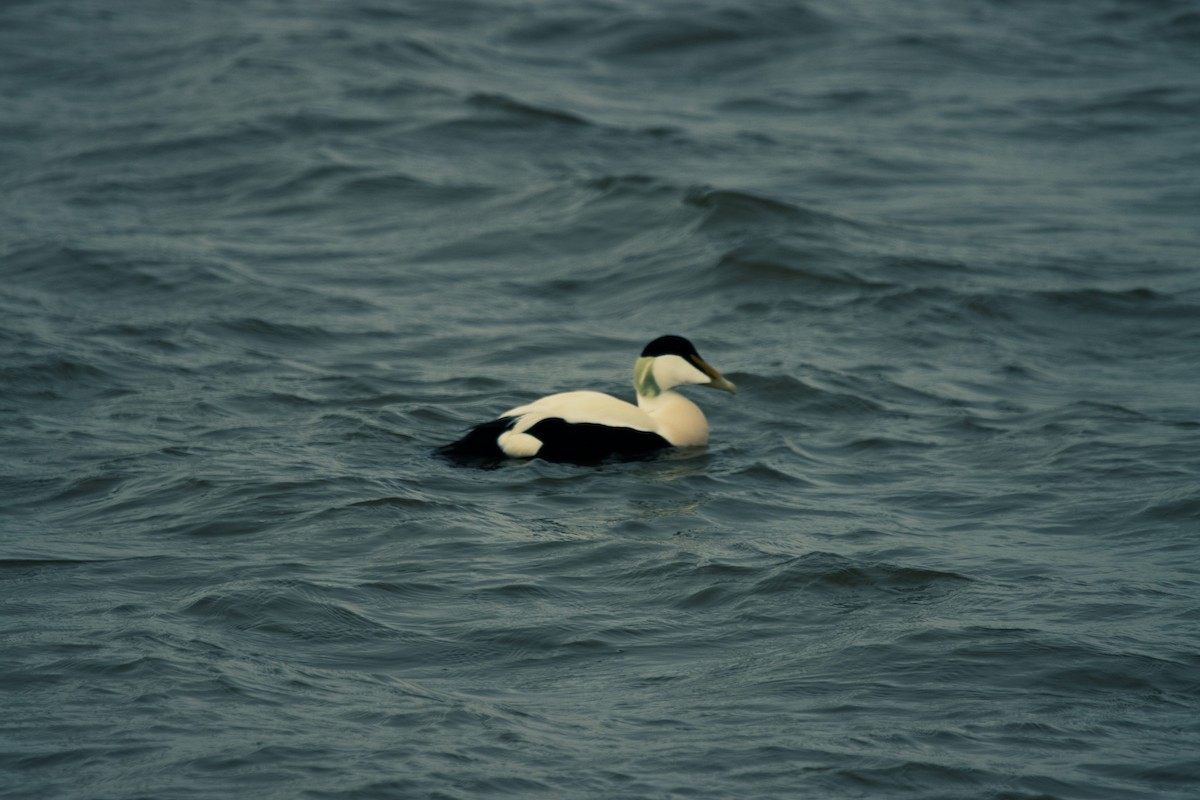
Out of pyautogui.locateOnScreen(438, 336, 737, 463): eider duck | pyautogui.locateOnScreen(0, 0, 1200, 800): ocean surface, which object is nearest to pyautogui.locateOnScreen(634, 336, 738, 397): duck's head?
pyautogui.locateOnScreen(438, 336, 737, 463): eider duck

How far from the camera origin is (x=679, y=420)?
8484 mm

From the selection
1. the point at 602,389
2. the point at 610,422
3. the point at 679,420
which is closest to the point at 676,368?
the point at 679,420

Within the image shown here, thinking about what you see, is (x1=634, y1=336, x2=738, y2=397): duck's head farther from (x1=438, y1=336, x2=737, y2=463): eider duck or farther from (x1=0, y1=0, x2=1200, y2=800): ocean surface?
(x1=0, y1=0, x2=1200, y2=800): ocean surface

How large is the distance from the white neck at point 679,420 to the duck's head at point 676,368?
0.30 ft

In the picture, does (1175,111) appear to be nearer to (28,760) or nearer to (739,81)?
(739,81)

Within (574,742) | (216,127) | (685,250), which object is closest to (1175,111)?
(685,250)

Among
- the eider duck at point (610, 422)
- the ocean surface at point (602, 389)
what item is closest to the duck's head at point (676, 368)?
the eider duck at point (610, 422)

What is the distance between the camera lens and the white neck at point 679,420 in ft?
27.7

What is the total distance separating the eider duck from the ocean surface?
0.47 feet

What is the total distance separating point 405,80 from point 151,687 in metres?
11.3

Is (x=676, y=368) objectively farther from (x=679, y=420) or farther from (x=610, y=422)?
(x=610, y=422)

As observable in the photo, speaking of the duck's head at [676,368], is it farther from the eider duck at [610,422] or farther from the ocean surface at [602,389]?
the ocean surface at [602,389]

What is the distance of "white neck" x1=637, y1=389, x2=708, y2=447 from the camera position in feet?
27.7

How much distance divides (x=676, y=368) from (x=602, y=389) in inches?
35.3
